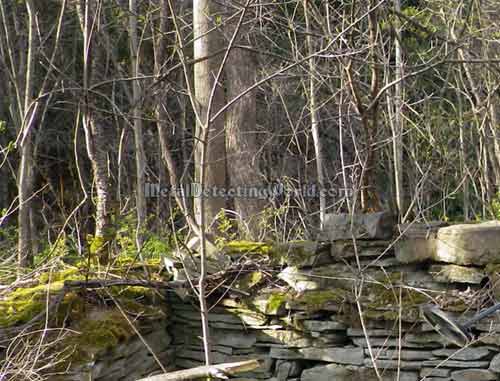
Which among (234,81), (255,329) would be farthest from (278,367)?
(234,81)

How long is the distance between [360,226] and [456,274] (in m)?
0.73

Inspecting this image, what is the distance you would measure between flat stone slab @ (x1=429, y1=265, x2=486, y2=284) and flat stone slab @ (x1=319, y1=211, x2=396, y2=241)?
41 cm

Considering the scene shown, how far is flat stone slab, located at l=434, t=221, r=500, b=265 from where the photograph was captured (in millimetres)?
4688

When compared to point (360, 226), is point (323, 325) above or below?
below

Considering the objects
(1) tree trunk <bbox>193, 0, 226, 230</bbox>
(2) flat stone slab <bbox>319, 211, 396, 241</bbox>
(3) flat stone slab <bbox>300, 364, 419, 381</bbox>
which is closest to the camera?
(3) flat stone slab <bbox>300, 364, 419, 381</bbox>

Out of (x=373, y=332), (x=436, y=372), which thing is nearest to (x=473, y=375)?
(x=436, y=372)

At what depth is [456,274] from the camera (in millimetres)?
4812

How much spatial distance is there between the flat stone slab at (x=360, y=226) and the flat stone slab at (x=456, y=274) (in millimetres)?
412

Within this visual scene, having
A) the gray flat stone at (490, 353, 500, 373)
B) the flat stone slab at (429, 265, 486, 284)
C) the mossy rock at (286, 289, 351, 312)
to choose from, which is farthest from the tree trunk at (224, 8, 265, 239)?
the gray flat stone at (490, 353, 500, 373)

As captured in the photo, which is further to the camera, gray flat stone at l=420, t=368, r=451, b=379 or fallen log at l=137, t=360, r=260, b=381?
gray flat stone at l=420, t=368, r=451, b=379

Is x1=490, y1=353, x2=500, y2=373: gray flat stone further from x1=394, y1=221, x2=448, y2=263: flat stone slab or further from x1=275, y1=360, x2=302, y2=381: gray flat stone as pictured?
x1=275, y1=360, x2=302, y2=381: gray flat stone

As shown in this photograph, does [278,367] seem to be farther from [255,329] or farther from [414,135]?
[414,135]

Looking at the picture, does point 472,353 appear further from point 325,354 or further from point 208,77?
point 208,77

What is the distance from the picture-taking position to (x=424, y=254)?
4992mm
